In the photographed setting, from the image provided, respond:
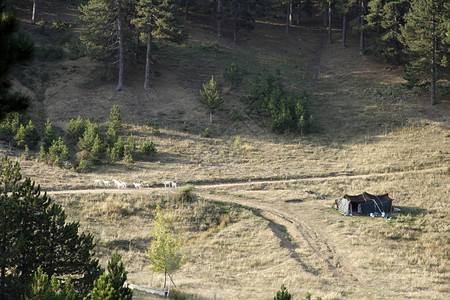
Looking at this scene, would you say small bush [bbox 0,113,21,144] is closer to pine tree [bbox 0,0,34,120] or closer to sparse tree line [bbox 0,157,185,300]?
sparse tree line [bbox 0,157,185,300]

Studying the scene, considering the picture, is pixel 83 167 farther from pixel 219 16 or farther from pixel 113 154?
pixel 219 16

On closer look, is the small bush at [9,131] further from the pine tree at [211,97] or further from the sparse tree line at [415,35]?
the sparse tree line at [415,35]

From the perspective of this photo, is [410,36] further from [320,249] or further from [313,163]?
[320,249]

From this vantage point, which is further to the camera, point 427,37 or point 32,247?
point 427,37

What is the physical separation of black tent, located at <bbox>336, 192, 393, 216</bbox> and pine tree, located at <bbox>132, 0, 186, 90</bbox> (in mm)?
32032

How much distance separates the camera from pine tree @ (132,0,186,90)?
2196 inches

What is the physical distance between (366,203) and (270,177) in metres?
9.99

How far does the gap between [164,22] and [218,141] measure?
683 inches

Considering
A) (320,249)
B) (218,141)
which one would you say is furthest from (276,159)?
(320,249)

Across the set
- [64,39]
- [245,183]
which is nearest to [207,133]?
[245,183]

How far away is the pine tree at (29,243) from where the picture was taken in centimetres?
1880

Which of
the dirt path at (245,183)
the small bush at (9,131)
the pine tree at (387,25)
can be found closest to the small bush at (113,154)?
the dirt path at (245,183)

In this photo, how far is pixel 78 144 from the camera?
46844 millimetres

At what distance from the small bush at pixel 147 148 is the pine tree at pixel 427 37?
34519 mm
